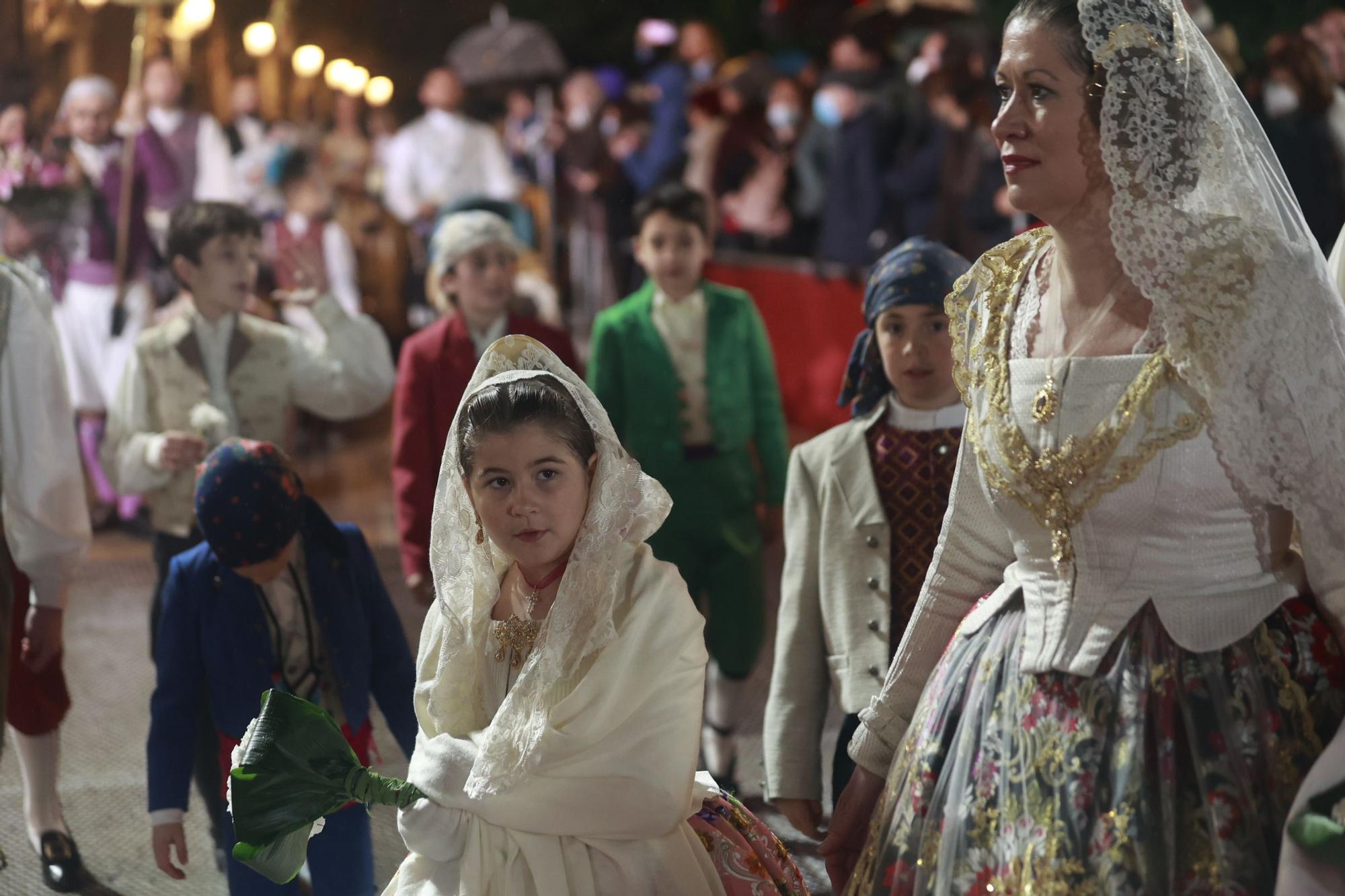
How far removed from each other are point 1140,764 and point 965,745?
0.79ft

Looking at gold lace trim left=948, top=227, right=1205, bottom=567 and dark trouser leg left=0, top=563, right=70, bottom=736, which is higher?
gold lace trim left=948, top=227, right=1205, bottom=567

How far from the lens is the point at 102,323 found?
807cm

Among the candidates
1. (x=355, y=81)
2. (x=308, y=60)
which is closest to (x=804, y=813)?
(x=308, y=60)

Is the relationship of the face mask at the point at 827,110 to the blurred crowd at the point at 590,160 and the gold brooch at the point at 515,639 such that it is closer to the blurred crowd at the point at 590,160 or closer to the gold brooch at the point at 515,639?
the blurred crowd at the point at 590,160

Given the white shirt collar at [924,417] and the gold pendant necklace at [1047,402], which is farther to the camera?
the white shirt collar at [924,417]

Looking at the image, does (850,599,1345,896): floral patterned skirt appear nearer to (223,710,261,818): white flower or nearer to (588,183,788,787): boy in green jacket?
(223,710,261,818): white flower

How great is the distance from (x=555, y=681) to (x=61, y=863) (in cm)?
204

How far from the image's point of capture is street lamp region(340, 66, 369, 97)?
1268 cm

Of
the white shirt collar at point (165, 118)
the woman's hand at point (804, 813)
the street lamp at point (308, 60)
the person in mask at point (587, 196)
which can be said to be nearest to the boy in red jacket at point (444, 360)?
the woman's hand at point (804, 813)

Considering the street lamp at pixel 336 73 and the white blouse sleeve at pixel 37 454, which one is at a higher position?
the street lamp at pixel 336 73

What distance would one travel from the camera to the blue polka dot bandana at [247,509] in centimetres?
311

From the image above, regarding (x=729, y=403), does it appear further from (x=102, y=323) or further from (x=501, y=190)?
(x=501, y=190)

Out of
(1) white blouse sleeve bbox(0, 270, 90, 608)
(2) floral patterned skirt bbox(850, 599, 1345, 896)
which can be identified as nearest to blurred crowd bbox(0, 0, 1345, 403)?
(1) white blouse sleeve bbox(0, 270, 90, 608)

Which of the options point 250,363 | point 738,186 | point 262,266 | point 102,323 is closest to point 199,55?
point 262,266
